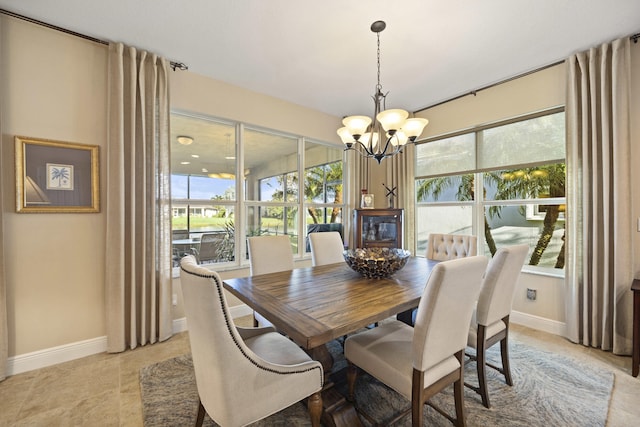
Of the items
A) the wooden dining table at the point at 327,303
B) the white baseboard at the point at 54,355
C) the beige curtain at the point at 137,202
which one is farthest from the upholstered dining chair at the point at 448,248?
the white baseboard at the point at 54,355

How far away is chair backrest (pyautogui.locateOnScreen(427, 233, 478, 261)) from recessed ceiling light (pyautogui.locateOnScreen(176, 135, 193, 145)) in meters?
2.94

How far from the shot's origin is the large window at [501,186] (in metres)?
2.90

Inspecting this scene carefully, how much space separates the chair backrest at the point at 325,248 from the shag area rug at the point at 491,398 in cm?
94

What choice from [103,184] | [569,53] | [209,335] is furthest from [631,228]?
[103,184]

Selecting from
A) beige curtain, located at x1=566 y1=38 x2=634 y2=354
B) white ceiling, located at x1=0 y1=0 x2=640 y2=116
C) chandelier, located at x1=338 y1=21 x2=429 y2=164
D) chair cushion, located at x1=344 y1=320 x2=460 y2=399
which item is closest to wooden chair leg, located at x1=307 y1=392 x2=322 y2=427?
chair cushion, located at x1=344 y1=320 x2=460 y2=399

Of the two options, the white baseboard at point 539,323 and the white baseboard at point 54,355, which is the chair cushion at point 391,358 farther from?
the white baseboard at point 54,355

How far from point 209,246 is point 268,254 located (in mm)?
1134

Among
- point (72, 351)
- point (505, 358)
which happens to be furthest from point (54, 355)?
point (505, 358)

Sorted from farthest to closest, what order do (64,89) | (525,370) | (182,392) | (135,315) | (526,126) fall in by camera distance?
(526,126), (135,315), (64,89), (525,370), (182,392)

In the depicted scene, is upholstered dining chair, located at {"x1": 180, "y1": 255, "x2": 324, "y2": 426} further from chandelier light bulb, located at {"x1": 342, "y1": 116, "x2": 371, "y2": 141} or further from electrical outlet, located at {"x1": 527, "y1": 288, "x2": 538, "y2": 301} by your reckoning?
electrical outlet, located at {"x1": 527, "y1": 288, "x2": 538, "y2": 301}

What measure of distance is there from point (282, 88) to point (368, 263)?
240 centimetres

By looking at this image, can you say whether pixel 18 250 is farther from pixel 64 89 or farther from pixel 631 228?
pixel 631 228

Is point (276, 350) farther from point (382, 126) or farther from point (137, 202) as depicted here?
point (137, 202)

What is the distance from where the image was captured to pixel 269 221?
3684mm
